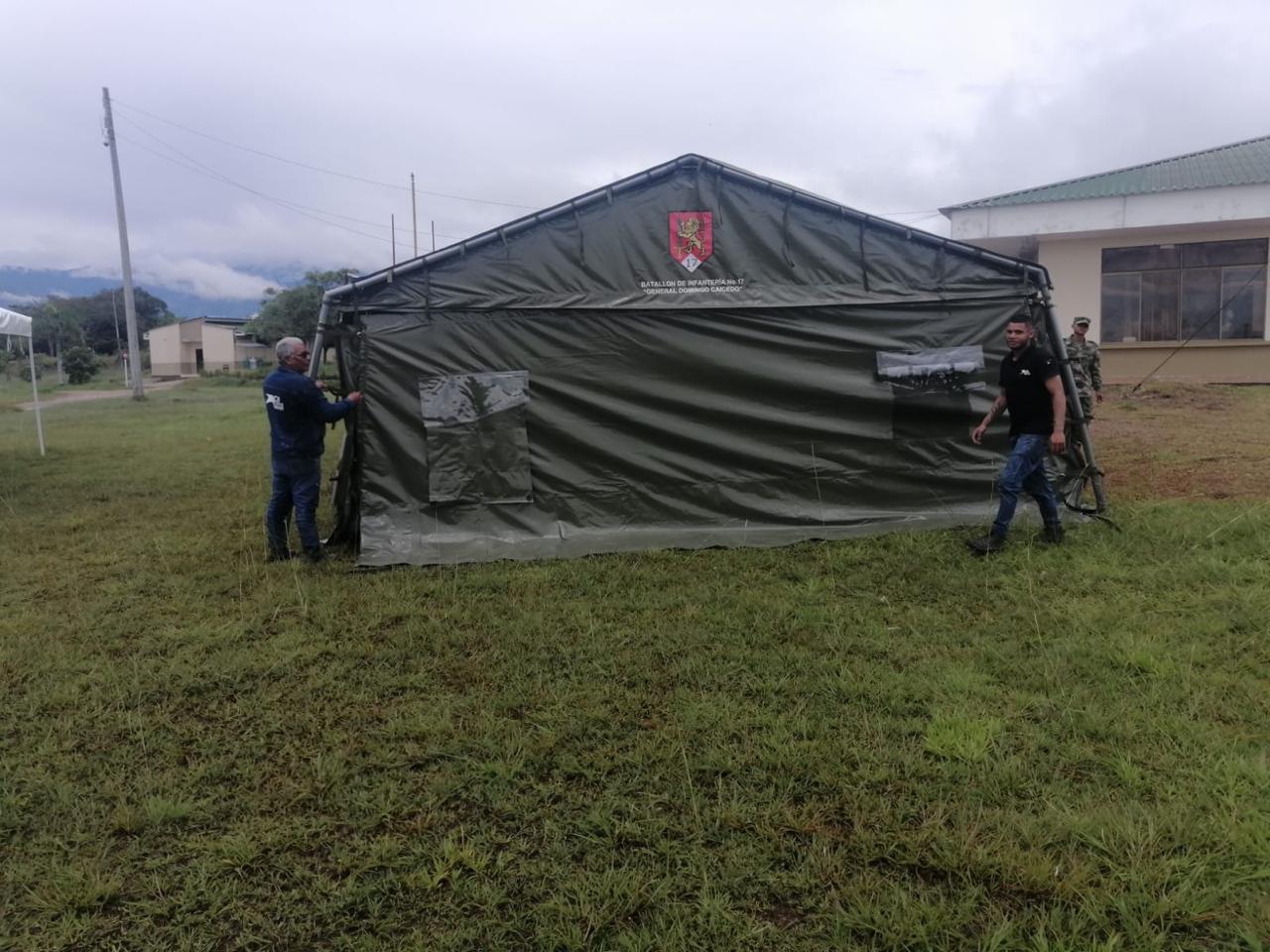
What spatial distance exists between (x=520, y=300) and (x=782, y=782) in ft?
15.3

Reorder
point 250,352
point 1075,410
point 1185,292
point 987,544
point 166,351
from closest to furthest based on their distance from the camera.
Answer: point 987,544, point 1075,410, point 1185,292, point 250,352, point 166,351

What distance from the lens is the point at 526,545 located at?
659 centimetres

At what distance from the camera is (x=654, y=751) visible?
343 cm

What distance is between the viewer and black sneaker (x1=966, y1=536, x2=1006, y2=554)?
6.00m

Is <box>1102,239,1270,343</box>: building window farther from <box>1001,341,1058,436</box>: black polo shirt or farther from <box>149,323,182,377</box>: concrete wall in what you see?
<box>149,323,182,377</box>: concrete wall

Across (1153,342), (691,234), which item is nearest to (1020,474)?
(691,234)

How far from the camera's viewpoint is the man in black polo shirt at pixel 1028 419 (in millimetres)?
5711

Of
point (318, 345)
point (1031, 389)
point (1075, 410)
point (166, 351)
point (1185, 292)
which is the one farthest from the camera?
point (166, 351)

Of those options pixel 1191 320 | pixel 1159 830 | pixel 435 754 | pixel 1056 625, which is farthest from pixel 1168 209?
pixel 435 754

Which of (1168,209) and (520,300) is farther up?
(1168,209)

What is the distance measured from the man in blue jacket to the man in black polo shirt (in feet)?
16.5

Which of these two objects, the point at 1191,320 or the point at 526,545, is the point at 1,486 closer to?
the point at 526,545

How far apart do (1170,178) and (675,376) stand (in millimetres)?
18053

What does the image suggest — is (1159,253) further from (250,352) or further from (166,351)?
(166,351)
